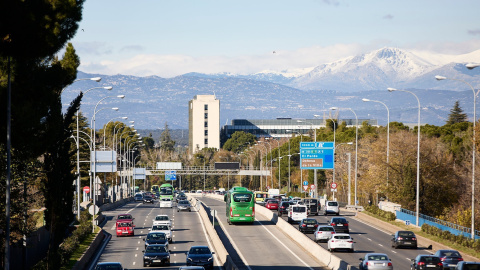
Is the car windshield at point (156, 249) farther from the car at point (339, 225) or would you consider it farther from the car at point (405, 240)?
the car at point (339, 225)

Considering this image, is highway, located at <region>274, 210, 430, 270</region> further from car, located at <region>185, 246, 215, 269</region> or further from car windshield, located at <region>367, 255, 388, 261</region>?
car, located at <region>185, 246, 215, 269</region>

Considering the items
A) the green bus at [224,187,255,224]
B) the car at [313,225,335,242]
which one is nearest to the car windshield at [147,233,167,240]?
the car at [313,225,335,242]

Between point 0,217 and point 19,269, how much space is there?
824cm

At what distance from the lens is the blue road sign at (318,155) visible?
8762 cm

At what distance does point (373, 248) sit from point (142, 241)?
56.6 feet

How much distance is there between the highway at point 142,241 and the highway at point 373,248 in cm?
848

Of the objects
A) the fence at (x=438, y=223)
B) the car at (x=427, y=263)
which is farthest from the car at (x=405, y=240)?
the car at (x=427, y=263)

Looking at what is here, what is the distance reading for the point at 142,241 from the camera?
5603 cm

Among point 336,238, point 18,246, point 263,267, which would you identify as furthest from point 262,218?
point 18,246

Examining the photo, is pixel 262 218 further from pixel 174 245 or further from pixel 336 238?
pixel 336 238

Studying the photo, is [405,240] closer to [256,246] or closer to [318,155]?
[256,246]

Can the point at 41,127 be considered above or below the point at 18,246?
above

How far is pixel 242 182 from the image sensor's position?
19225 cm

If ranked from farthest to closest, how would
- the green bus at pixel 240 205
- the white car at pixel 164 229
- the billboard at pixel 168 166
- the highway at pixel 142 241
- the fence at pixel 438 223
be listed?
the billboard at pixel 168 166 → the green bus at pixel 240 205 → the fence at pixel 438 223 → the white car at pixel 164 229 → the highway at pixel 142 241
